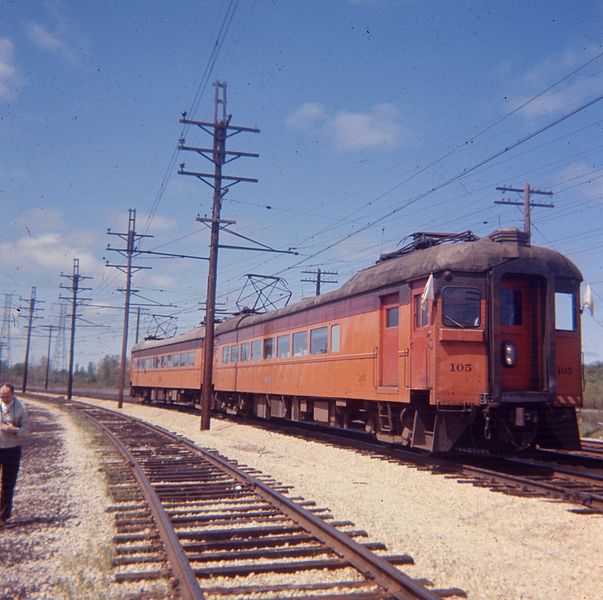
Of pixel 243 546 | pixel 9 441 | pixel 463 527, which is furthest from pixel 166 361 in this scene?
pixel 243 546

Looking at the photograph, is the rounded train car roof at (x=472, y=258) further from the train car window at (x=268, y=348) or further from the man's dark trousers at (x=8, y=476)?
the train car window at (x=268, y=348)

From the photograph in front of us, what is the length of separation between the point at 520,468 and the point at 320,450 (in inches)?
166

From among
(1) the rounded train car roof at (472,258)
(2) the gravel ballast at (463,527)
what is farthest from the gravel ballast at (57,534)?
(1) the rounded train car roof at (472,258)

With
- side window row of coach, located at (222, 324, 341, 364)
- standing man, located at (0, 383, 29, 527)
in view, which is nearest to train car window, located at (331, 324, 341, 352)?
side window row of coach, located at (222, 324, 341, 364)

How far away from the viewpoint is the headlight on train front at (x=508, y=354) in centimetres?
1090

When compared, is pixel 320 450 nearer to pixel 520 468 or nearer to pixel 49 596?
pixel 520 468

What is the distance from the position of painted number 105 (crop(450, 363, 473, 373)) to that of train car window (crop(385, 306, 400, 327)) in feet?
5.73

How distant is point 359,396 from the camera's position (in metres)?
13.3

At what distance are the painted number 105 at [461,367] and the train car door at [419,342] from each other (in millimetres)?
407

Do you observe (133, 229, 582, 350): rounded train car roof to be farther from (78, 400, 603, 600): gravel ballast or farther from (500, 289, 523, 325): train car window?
(78, 400, 603, 600): gravel ballast

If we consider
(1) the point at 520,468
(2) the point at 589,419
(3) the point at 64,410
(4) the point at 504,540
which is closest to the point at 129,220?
(3) the point at 64,410

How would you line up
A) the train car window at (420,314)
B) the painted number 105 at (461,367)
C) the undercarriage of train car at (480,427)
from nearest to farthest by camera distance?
the painted number 105 at (461,367) → the undercarriage of train car at (480,427) → the train car window at (420,314)

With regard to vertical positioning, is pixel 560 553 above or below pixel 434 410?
below

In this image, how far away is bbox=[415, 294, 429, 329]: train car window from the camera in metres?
11.0
